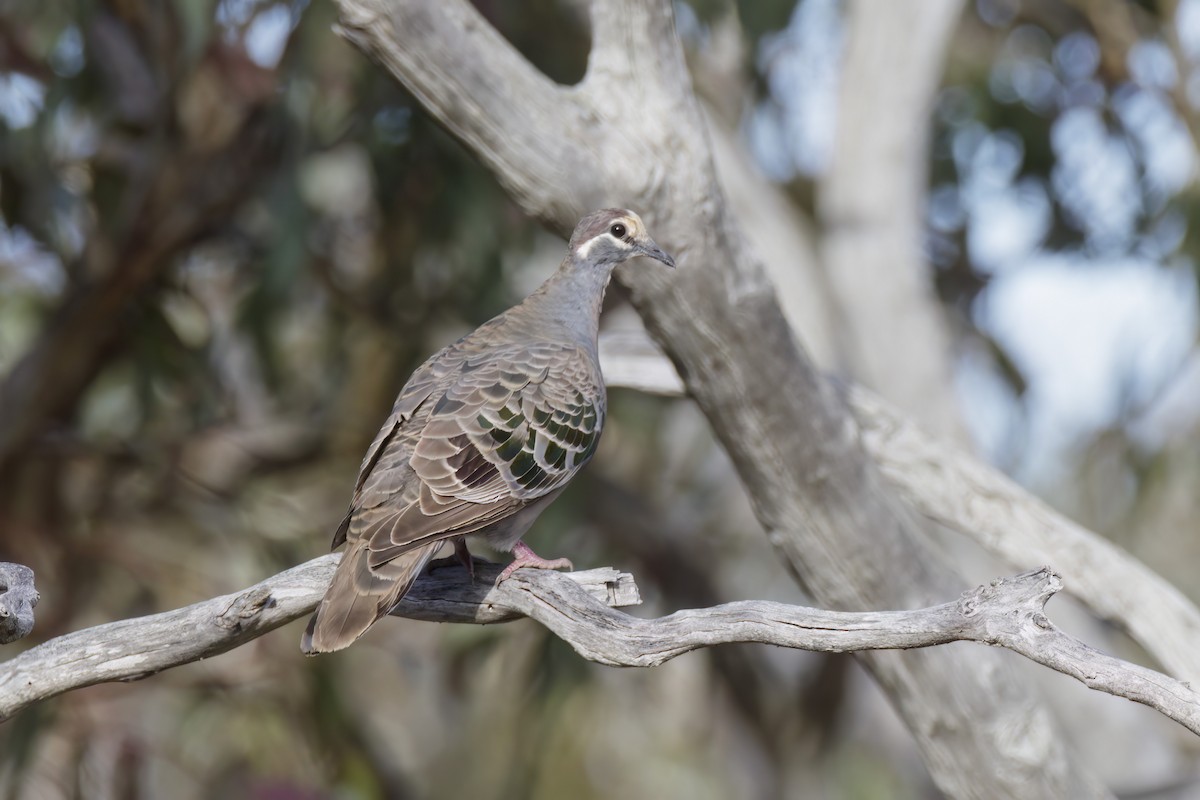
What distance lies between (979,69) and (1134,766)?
4.27 metres

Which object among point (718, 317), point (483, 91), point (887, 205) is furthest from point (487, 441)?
point (887, 205)

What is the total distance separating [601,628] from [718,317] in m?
1.11

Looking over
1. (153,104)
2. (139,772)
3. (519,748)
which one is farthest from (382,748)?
(153,104)

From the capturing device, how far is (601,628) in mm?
2752

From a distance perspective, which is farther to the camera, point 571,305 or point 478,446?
point 571,305

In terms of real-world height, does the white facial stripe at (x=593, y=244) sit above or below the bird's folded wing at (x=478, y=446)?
above

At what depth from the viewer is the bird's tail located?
9.02 feet

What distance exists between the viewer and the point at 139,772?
5.69 meters

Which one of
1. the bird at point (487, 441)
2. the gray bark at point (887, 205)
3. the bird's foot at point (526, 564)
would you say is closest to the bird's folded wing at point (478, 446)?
the bird at point (487, 441)

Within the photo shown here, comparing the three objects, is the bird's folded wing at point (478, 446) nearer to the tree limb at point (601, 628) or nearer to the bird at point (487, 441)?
the bird at point (487, 441)

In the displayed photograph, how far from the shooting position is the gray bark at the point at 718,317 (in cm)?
336

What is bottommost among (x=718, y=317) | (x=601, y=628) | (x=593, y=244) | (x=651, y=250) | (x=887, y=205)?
(x=601, y=628)

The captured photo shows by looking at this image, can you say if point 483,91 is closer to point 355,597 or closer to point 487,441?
point 487,441

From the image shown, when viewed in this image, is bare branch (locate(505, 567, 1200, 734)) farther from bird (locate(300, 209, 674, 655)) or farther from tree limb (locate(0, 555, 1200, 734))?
bird (locate(300, 209, 674, 655))
